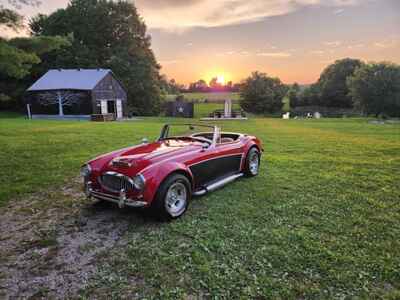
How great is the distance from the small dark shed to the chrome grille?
22.5m

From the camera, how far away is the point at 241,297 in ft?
6.67

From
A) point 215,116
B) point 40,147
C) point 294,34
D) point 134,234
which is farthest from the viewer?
point 215,116

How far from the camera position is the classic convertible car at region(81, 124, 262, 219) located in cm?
311

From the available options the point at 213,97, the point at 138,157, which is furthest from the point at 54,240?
the point at 213,97

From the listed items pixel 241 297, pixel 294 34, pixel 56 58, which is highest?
pixel 56 58

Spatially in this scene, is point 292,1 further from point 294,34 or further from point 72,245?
point 72,245

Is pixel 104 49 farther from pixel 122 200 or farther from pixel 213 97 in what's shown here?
pixel 122 200

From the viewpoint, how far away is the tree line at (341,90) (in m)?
31.8

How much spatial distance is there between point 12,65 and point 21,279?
7.20 m

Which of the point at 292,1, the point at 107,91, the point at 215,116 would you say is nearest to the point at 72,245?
the point at 292,1

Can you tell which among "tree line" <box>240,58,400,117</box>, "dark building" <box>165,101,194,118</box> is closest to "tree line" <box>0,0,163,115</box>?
"dark building" <box>165,101,194,118</box>

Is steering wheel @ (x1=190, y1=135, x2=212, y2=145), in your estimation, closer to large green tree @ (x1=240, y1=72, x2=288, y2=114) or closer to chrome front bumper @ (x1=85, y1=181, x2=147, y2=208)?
chrome front bumper @ (x1=85, y1=181, x2=147, y2=208)

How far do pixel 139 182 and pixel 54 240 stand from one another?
1.17m

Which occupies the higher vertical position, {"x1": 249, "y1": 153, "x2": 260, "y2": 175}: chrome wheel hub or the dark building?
the dark building
